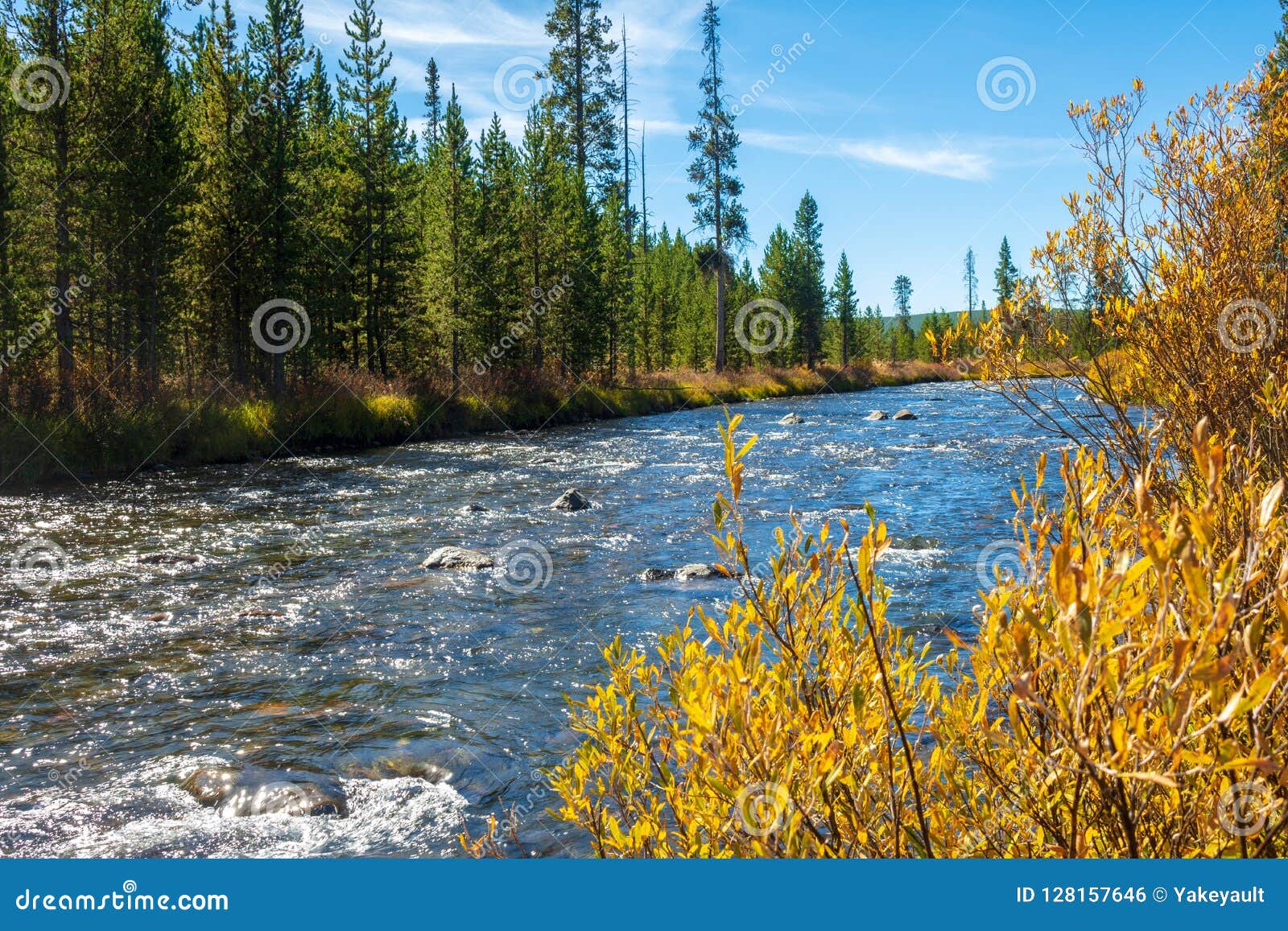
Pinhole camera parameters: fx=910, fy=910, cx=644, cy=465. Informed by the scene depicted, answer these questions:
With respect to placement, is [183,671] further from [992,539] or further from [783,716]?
[992,539]

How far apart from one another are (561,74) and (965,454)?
33.3 m

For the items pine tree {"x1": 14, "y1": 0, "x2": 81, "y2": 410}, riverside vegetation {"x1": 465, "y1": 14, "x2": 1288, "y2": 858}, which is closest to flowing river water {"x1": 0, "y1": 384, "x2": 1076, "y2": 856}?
riverside vegetation {"x1": 465, "y1": 14, "x2": 1288, "y2": 858}

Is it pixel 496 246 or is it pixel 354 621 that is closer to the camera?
pixel 354 621

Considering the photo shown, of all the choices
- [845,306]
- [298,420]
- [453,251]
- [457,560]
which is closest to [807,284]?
[845,306]

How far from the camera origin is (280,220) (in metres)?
27.2

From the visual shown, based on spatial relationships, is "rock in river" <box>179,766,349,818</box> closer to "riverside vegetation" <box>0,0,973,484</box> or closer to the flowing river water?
the flowing river water

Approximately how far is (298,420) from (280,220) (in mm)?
7493

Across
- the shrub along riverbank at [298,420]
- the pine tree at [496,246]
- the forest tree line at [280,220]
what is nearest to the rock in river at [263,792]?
the shrub along riverbank at [298,420]

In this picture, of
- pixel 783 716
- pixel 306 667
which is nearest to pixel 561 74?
pixel 306 667

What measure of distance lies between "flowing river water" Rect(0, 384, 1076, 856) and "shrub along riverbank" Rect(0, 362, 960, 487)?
127 centimetres

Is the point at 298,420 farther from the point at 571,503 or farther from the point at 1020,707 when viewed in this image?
the point at 1020,707

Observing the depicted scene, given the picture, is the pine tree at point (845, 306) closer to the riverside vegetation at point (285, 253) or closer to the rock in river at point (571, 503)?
the riverside vegetation at point (285, 253)

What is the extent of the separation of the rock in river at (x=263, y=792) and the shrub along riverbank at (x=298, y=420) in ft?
19.6

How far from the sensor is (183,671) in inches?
277
